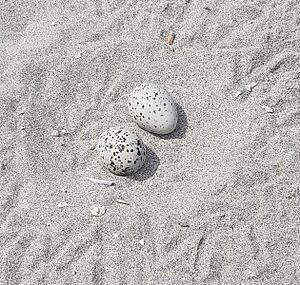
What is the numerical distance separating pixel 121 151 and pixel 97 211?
1.08 feet

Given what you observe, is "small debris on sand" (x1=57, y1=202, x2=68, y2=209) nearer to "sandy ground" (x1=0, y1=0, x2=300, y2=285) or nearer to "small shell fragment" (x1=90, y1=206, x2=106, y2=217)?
"sandy ground" (x1=0, y1=0, x2=300, y2=285)

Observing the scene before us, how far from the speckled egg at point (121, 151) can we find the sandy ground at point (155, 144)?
9 centimetres

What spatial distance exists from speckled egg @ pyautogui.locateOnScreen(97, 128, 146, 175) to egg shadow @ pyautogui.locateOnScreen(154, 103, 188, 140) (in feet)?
0.83

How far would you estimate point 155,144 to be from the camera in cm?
305

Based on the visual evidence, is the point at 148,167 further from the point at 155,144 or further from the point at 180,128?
the point at 180,128

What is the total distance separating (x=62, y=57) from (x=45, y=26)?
35 cm

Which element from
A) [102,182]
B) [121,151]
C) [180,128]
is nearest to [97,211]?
[102,182]

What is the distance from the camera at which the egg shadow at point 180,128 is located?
308 cm

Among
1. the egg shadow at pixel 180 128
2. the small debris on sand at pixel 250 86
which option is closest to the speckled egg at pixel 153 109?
the egg shadow at pixel 180 128

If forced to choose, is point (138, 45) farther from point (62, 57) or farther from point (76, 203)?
point (76, 203)

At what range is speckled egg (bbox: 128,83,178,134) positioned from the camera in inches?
116

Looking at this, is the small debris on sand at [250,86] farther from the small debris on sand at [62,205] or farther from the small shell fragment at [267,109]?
the small debris on sand at [62,205]

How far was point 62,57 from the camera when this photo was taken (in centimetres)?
334

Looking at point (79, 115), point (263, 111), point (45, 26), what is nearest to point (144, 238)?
point (79, 115)
